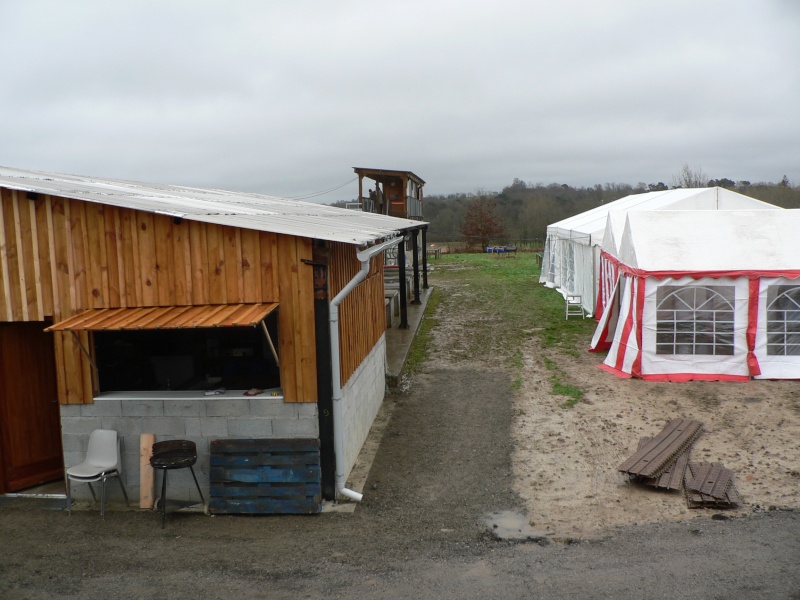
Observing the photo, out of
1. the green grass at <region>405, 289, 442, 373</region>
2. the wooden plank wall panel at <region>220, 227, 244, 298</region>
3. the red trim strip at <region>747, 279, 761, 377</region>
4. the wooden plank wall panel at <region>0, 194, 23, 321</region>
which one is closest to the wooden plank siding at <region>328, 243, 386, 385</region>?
the wooden plank wall panel at <region>220, 227, 244, 298</region>

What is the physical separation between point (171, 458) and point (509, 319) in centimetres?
1246

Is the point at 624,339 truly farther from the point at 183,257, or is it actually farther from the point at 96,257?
the point at 96,257

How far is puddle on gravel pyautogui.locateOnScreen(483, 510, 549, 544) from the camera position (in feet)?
19.5

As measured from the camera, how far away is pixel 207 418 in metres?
6.62

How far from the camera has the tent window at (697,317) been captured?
10.8 m

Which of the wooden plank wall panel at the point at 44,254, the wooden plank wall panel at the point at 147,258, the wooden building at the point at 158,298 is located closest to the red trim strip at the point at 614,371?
the wooden building at the point at 158,298

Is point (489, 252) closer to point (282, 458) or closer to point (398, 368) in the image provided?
point (398, 368)

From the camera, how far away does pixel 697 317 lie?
35.5 ft

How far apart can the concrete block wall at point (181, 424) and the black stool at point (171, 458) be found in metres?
0.11

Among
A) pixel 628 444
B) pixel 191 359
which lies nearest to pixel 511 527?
pixel 628 444

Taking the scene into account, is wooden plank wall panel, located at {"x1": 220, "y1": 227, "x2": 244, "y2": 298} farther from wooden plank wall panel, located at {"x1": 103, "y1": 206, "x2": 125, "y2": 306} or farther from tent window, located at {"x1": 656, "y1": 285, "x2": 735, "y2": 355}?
tent window, located at {"x1": 656, "y1": 285, "x2": 735, "y2": 355}

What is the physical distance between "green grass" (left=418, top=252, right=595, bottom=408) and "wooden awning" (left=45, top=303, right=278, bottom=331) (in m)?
5.65

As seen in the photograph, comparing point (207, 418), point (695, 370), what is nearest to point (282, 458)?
point (207, 418)

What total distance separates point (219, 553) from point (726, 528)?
4.42 m
